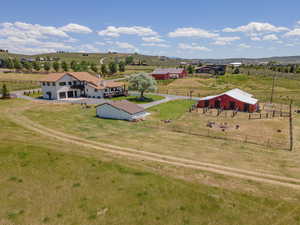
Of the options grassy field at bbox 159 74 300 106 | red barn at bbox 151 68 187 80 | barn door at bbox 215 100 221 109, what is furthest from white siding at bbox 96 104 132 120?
red barn at bbox 151 68 187 80

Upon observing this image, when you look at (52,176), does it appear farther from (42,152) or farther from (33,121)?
(33,121)

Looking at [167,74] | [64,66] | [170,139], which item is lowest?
[170,139]

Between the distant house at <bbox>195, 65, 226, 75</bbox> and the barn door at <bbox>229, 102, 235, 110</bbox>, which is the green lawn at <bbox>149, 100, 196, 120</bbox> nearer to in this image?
the barn door at <bbox>229, 102, 235, 110</bbox>

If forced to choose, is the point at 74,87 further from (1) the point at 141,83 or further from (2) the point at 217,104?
(2) the point at 217,104

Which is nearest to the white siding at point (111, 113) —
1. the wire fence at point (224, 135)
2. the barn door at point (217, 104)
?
the wire fence at point (224, 135)

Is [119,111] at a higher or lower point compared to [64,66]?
lower

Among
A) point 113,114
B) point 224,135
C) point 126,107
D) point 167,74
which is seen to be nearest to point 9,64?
point 167,74
